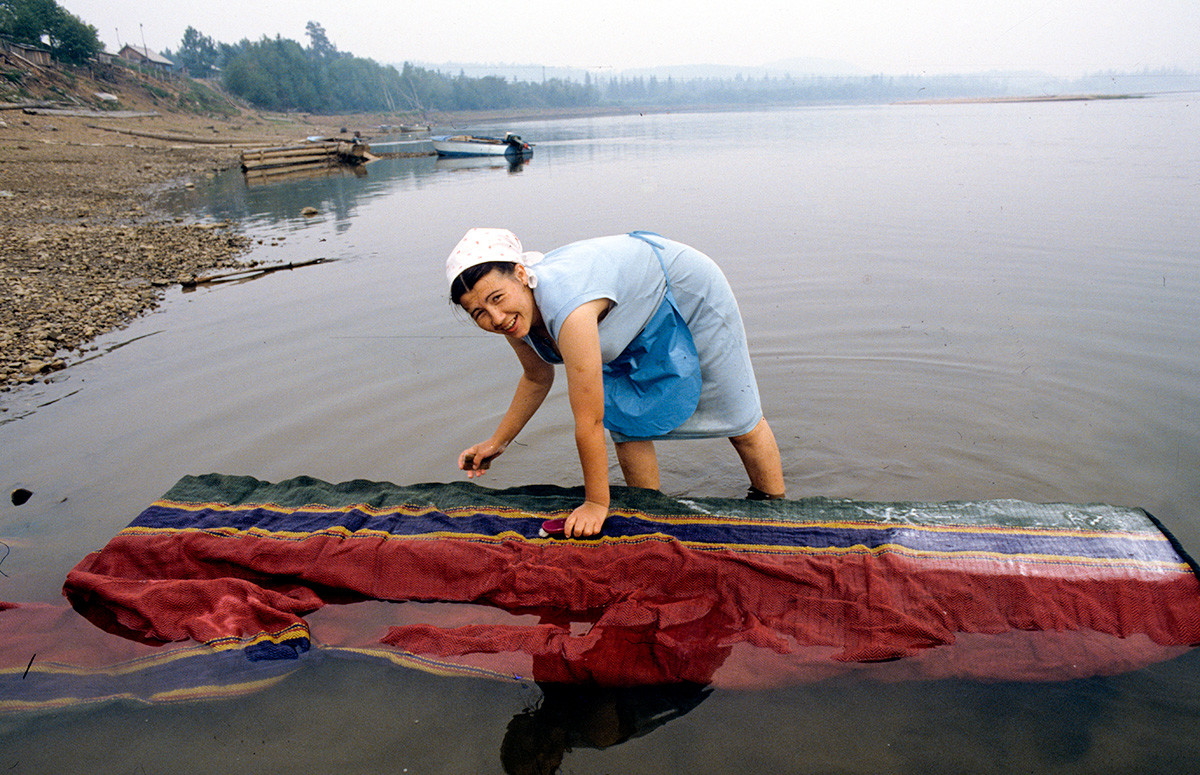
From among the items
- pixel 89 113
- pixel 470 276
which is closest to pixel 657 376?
pixel 470 276

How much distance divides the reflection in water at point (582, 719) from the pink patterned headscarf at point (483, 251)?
1.24 m

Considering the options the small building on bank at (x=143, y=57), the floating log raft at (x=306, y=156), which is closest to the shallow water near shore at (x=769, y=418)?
the floating log raft at (x=306, y=156)

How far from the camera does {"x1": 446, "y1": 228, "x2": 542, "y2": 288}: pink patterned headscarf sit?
6.86 feet

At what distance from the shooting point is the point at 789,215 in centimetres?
1109

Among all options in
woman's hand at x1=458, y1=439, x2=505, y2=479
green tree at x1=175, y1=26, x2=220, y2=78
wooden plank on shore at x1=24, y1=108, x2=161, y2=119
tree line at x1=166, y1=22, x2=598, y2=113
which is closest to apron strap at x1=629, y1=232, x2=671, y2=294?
woman's hand at x1=458, y1=439, x2=505, y2=479

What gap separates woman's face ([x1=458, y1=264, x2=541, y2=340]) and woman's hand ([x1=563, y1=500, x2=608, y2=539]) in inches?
26.9

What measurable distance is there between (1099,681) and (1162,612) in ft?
0.90

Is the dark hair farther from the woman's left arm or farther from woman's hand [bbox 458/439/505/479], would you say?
woman's hand [bbox 458/439/505/479]

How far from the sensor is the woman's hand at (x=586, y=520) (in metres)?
2.49

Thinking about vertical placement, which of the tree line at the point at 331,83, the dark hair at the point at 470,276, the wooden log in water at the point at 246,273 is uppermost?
the tree line at the point at 331,83

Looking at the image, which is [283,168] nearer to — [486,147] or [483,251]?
[486,147]

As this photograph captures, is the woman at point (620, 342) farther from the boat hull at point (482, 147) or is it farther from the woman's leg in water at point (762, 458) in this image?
the boat hull at point (482, 147)

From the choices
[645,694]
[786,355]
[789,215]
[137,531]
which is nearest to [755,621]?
[645,694]

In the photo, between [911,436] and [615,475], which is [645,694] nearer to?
[615,475]
